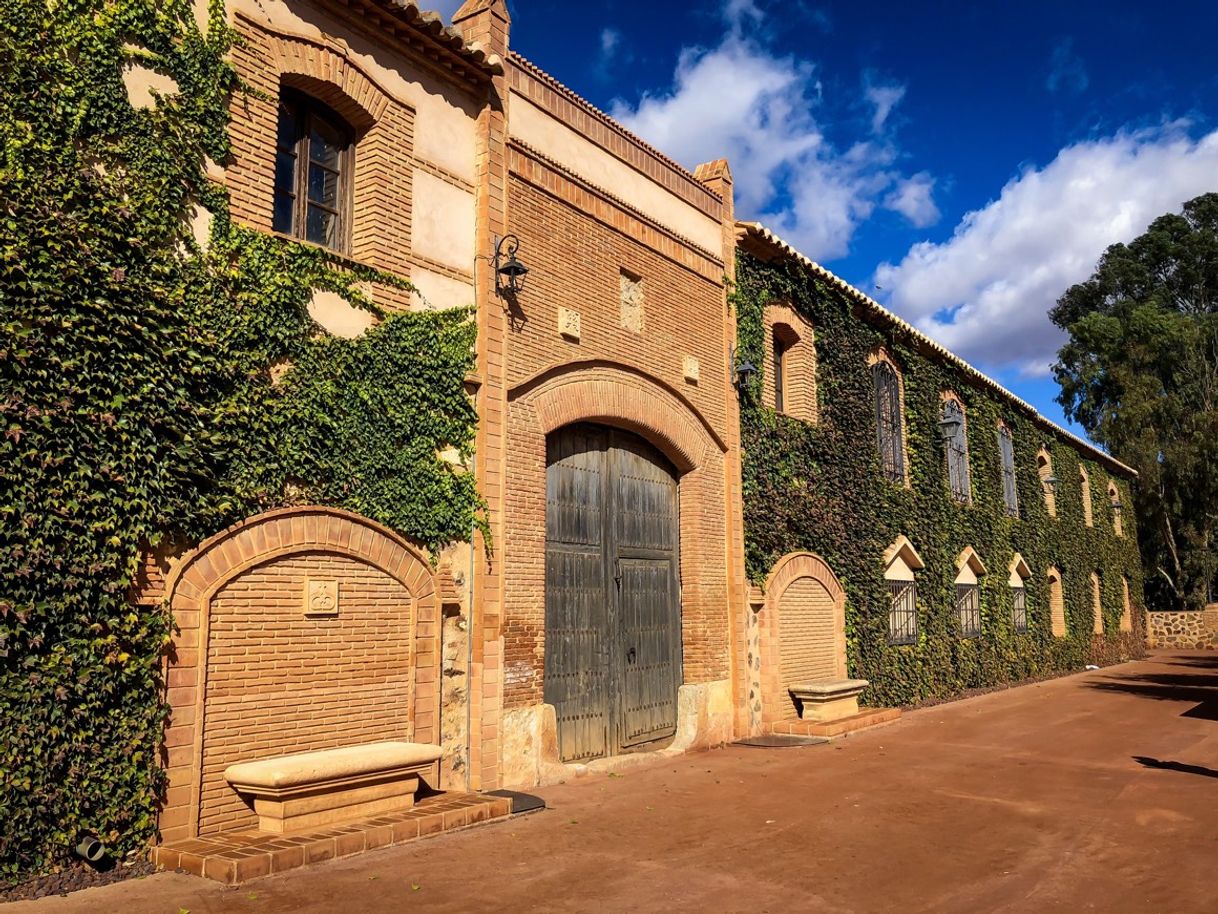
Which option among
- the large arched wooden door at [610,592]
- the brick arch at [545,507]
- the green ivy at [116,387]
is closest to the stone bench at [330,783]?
the green ivy at [116,387]

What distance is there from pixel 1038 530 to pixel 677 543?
1400 centimetres

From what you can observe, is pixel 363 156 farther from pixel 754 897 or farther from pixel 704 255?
pixel 754 897

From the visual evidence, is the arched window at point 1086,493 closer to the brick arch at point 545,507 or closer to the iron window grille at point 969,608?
the iron window grille at point 969,608

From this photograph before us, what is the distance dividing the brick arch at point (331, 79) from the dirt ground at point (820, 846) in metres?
5.80

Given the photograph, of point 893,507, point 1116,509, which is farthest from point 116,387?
point 1116,509

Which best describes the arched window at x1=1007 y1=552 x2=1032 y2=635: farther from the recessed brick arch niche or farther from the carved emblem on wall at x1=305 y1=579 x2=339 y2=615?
the carved emblem on wall at x1=305 y1=579 x2=339 y2=615

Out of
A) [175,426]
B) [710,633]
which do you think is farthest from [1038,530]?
[175,426]

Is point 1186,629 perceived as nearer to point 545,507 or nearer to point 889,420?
point 889,420

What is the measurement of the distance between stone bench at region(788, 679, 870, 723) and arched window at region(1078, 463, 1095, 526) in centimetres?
1618

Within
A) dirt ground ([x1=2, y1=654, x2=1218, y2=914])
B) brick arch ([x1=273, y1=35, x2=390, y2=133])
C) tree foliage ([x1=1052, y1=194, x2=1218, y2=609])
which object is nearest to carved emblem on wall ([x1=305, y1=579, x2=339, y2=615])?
dirt ground ([x1=2, y1=654, x2=1218, y2=914])

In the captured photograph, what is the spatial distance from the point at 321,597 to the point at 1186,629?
3348cm

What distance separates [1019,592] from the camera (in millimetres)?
21125

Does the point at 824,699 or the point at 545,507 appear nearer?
the point at 545,507

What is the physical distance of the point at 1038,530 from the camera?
22.2 m
